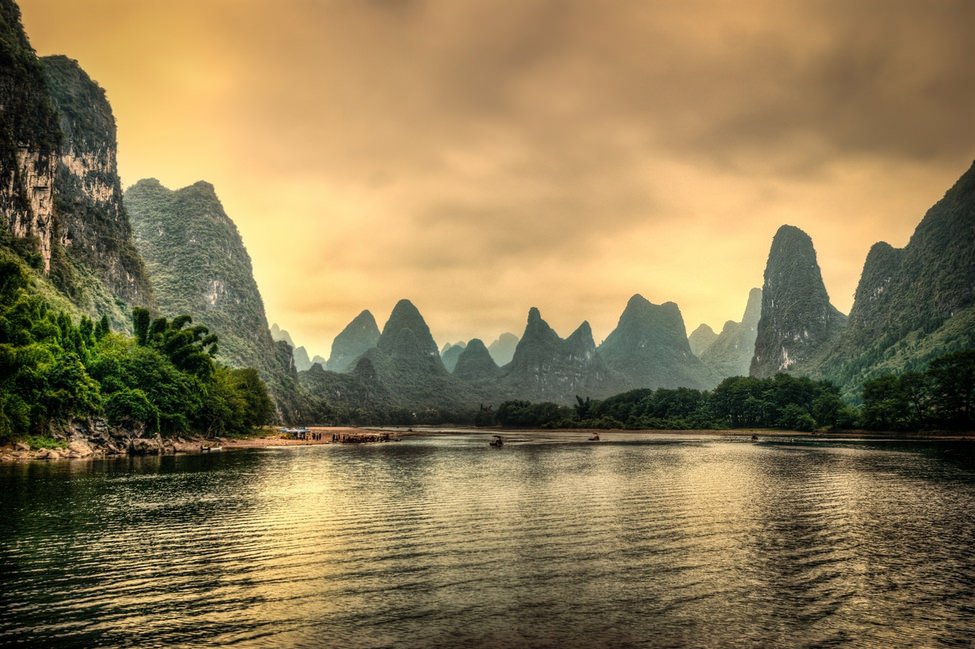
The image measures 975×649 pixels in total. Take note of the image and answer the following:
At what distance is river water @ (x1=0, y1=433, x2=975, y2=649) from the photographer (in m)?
13.3

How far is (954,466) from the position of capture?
5244cm

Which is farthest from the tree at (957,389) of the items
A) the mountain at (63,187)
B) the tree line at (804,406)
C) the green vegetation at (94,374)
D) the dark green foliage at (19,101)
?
the dark green foliage at (19,101)

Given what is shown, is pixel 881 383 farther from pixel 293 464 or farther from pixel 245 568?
pixel 245 568

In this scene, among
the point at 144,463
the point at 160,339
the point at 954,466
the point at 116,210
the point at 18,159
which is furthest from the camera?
the point at 116,210

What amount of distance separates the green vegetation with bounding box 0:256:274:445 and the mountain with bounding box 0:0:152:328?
22.6 meters

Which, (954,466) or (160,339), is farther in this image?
(160,339)

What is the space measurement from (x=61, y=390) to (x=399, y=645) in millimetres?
60540

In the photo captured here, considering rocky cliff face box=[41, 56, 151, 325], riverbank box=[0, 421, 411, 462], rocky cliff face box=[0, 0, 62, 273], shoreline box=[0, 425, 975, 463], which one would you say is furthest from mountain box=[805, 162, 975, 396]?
rocky cliff face box=[41, 56, 151, 325]

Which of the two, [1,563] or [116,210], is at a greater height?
[116,210]

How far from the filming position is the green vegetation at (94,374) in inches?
2156

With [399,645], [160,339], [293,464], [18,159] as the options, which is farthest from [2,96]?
[399,645]

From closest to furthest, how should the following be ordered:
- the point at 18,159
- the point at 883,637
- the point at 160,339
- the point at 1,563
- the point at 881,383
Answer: the point at 883,637
the point at 1,563
the point at 160,339
the point at 18,159
the point at 881,383

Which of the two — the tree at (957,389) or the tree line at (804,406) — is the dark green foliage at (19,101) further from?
the tree at (957,389)

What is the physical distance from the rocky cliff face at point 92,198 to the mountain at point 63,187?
0.30 m
